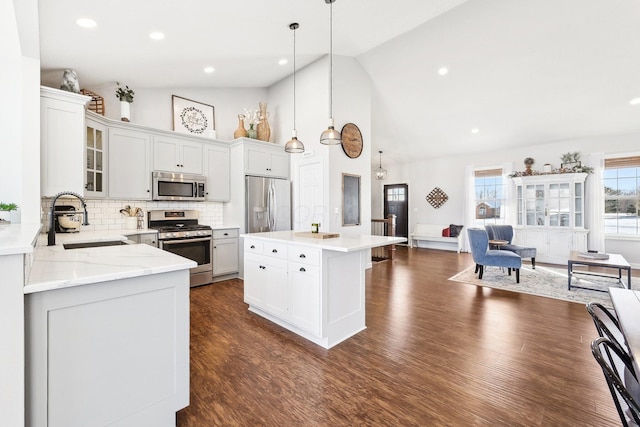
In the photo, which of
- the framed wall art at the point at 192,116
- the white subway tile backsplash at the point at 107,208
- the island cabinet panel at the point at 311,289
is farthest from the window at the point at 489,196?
the white subway tile backsplash at the point at 107,208

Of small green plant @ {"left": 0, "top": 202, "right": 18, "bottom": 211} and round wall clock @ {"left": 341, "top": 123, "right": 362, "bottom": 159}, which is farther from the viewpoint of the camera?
round wall clock @ {"left": 341, "top": 123, "right": 362, "bottom": 159}

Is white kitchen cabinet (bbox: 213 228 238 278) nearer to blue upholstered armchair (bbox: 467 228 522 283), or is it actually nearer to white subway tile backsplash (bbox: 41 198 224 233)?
white subway tile backsplash (bbox: 41 198 224 233)

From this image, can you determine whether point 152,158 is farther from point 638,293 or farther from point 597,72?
point 597,72

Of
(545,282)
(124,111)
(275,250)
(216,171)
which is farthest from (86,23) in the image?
(545,282)

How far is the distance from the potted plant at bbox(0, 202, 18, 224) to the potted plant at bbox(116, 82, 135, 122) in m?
2.03

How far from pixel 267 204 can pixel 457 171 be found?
575cm

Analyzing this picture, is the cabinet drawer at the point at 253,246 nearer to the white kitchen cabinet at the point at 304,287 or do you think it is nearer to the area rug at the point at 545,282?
the white kitchen cabinet at the point at 304,287

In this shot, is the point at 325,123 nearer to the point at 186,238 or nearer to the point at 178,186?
the point at 178,186

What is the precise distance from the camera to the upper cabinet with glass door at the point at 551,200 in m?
5.92

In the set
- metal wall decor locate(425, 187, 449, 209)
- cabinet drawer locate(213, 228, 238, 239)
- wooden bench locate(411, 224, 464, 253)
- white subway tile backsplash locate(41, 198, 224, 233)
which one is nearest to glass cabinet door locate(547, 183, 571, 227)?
wooden bench locate(411, 224, 464, 253)

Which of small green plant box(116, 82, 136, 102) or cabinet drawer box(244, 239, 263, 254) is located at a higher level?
small green plant box(116, 82, 136, 102)

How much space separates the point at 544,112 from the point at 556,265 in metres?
3.15

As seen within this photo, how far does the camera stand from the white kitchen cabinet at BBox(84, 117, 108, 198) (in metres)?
3.31

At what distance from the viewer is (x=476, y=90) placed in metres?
5.32
